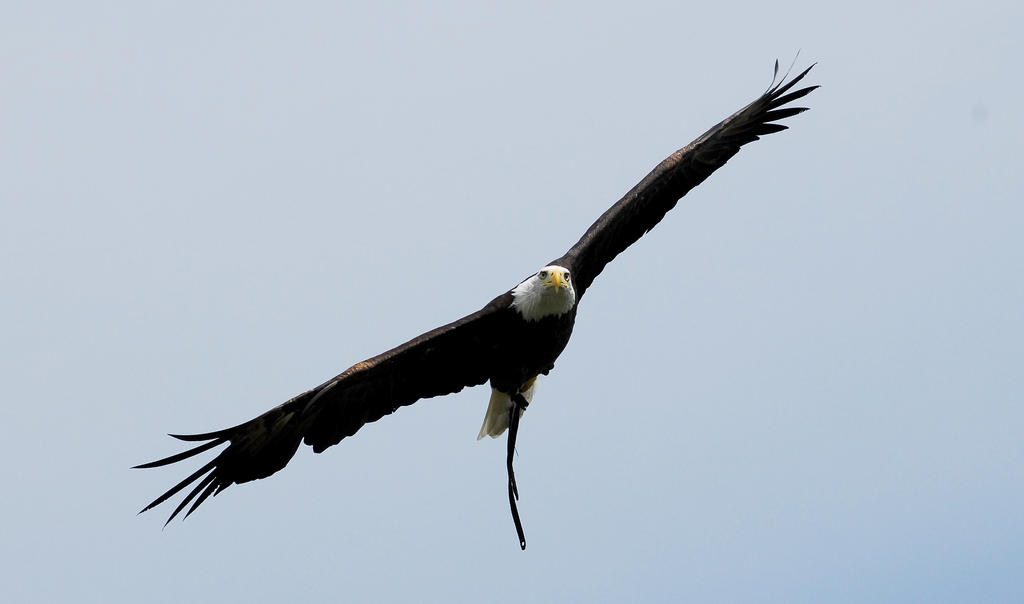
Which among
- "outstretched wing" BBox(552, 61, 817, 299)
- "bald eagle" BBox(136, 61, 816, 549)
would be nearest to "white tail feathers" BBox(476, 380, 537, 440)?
"bald eagle" BBox(136, 61, 816, 549)

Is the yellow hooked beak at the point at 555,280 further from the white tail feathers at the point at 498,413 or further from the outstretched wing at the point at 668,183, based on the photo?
the white tail feathers at the point at 498,413

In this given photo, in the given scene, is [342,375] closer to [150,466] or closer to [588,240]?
[150,466]

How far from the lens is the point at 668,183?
10.3 m

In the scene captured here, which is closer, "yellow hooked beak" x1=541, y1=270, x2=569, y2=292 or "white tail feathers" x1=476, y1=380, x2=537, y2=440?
"yellow hooked beak" x1=541, y1=270, x2=569, y2=292

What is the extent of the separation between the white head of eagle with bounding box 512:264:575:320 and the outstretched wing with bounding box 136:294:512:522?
0.51 feet

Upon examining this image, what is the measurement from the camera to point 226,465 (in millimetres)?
9234

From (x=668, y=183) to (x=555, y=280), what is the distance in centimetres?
163

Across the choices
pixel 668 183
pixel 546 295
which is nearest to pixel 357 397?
pixel 546 295

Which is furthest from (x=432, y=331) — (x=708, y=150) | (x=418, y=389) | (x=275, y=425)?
(x=708, y=150)

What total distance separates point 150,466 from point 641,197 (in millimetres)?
4182

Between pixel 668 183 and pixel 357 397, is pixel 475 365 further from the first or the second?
pixel 668 183

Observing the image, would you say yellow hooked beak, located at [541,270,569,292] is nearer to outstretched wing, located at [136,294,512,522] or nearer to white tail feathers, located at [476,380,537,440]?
outstretched wing, located at [136,294,512,522]

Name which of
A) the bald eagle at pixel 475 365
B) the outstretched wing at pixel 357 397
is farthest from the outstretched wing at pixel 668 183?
the outstretched wing at pixel 357 397

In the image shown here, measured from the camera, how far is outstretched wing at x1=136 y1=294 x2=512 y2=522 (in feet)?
30.1
